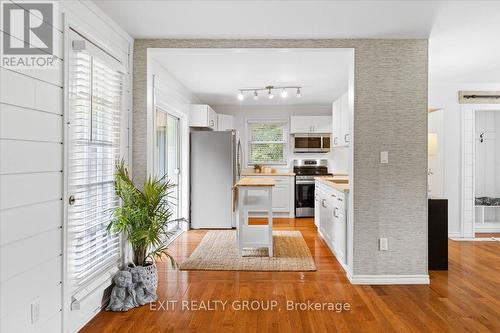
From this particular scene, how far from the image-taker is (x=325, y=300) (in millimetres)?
3127

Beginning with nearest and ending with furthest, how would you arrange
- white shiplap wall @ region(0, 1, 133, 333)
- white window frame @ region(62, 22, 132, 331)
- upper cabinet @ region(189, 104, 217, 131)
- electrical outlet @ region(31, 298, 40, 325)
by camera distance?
1. white shiplap wall @ region(0, 1, 133, 333)
2. electrical outlet @ region(31, 298, 40, 325)
3. white window frame @ region(62, 22, 132, 331)
4. upper cabinet @ region(189, 104, 217, 131)

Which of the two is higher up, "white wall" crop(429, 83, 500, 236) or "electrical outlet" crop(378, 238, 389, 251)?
"white wall" crop(429, 83, 500, 236)

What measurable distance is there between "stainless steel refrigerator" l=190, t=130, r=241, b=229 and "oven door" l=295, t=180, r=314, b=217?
5.68 feet

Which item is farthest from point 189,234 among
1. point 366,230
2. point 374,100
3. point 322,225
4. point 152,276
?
point 374,100

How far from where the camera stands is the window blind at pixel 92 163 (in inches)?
99.6

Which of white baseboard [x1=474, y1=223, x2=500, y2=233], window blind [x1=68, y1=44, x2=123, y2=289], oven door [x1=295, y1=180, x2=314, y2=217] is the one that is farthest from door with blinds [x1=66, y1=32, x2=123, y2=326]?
white baseboard [x1=474, y1=223, x2=500, y2=233]

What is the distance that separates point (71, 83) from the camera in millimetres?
2473

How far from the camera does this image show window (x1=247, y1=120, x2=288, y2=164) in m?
8.01

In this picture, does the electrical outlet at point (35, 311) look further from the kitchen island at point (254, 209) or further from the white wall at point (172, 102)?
the kitchen island at point (254, 209)

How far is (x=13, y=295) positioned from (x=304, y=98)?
5923 millimetres

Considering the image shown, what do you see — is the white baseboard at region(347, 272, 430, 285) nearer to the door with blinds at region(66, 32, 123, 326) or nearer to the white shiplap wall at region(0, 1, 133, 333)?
the door with blinds at region(66, 32, 123, 326)

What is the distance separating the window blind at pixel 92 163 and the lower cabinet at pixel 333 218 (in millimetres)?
2355
